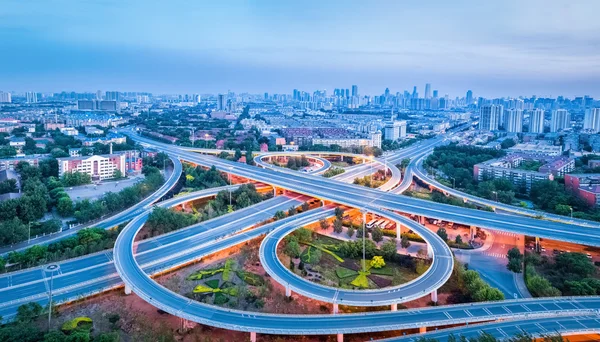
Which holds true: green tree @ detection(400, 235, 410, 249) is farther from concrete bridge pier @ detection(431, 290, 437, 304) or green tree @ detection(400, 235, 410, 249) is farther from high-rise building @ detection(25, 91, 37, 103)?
high-rise building @ detection(25, 91, 37, 103)

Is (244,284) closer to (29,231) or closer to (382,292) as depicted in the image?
(382,292)

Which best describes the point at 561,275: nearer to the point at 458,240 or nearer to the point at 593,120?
the point at 458,240

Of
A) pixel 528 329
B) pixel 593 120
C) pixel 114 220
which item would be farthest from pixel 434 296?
pixel 593 120

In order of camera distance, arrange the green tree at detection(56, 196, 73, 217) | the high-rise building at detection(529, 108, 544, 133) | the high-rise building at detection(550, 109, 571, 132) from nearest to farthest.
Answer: the green tree at detection(56, 196, 73, 217)
the high-rise building at detection(529, 108, 544, 133)
the high-rise building at detection(550, 109, 571, 132)

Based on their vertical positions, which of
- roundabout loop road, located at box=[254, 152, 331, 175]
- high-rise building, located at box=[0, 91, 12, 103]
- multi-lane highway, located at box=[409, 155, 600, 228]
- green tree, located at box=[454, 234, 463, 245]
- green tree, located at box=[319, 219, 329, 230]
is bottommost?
green tree, located at box=[454, 234, 463, 245]

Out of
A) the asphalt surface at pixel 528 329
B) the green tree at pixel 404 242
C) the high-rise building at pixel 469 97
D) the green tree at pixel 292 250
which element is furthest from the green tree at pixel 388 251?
the high-rise building at pixel 469 97

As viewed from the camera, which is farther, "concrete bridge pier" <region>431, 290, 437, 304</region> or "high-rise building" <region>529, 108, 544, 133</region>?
"high-rise building" <region>529, 108, 544, 133</region>

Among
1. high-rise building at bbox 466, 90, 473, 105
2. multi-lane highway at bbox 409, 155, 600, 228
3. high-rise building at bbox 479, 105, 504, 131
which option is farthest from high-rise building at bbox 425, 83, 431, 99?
multi-lane highway at bbox 409, 155, 600, 228
